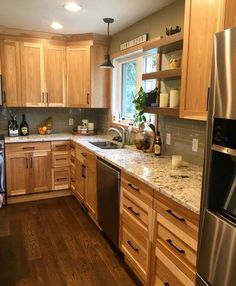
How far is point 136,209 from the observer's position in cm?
202

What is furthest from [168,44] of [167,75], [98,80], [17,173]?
[17,173]

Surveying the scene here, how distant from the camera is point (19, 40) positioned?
367 centimetres

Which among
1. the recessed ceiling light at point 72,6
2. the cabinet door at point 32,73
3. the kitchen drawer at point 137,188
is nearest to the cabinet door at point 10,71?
the cabinet door at point 32,73

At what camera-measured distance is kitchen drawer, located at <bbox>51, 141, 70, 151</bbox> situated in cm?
380

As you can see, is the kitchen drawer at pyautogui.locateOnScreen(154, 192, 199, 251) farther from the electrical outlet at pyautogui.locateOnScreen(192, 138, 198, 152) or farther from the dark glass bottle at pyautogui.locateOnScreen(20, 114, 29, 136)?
the dark glass bottle at pyautogui.locateOnScreen(20, 114, 29, 136)

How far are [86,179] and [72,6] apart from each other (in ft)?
6.29

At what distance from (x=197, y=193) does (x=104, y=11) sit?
221cm

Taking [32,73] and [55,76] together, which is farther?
[55,76]

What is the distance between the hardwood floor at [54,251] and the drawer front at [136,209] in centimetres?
57

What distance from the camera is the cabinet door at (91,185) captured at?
9.62 ft

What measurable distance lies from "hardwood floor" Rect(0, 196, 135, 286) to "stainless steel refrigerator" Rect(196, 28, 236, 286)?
3.78 feet

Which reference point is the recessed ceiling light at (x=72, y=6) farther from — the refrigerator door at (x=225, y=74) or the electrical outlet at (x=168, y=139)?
the refrigerator door at (x=225, y=74)

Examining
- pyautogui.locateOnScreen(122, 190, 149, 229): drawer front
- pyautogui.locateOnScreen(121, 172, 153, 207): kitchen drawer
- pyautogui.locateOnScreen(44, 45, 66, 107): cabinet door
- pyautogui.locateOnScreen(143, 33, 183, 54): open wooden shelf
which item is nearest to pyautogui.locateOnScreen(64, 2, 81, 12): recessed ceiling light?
pyautogui.locateOnScreen(143, 33, 183, 54): open wooden shelf

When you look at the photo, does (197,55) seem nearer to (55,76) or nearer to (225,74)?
(225,74)
